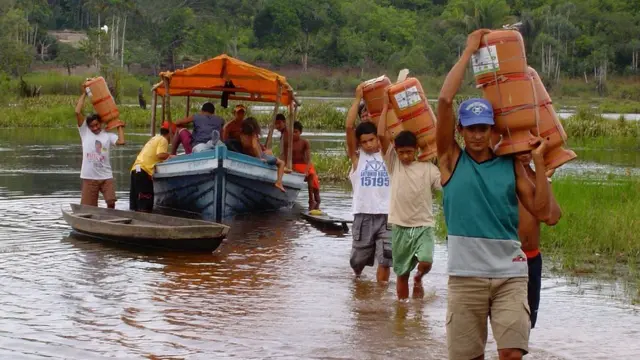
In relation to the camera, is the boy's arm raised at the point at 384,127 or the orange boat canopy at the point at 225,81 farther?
the orange boat canopy at the point at 225,81

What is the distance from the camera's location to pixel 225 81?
16938 mm

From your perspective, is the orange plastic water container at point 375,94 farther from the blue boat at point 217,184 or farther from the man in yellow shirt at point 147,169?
the man in yellow shirt at point 147,169

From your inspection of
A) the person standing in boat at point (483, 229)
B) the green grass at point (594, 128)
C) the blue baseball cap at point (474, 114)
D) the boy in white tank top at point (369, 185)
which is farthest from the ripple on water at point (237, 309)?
the green grass at point (594, 128)

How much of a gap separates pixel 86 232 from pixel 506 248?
8.17m

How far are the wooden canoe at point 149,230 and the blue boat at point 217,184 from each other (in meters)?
1.66

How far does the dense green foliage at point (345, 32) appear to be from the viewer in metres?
81.2

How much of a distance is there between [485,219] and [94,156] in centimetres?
875

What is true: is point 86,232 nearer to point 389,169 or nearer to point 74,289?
point 74,289

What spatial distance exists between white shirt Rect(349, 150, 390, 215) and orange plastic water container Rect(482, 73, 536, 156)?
139 inches

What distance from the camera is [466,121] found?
556 cm

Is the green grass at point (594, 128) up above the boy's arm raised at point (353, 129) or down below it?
below

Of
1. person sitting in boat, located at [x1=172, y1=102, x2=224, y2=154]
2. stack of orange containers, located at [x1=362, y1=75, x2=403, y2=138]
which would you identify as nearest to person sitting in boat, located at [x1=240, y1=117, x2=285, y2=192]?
person sitting in boat, located at [x1=172, y1=102, x2=224, y2=154]

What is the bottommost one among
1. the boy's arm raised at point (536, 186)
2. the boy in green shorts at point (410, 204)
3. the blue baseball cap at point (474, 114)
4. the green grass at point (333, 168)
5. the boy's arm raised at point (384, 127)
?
the green grass at point (333, 168)

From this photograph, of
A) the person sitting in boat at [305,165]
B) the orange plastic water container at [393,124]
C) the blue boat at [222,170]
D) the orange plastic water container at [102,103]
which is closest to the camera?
the orange plastic water container at [393,124]
